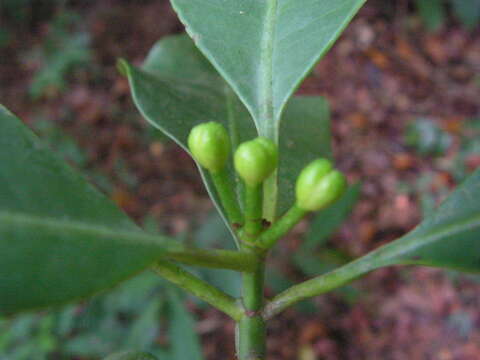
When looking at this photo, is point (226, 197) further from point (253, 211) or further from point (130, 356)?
point (130, 356)

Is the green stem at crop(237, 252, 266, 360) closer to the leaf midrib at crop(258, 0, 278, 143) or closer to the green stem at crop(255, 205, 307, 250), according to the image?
the green stem at crop(255, 205, 307, 250)

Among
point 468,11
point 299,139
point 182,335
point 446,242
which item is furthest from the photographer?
point 468,11

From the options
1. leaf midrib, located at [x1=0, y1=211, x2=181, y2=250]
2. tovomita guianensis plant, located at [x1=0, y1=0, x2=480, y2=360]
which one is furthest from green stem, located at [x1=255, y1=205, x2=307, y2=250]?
leaf midrib, located at [x1=0, y1=211, x2=181, y2=250]

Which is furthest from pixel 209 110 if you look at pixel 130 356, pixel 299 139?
pixel 130 356

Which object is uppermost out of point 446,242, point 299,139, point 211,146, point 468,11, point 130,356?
point 468,11

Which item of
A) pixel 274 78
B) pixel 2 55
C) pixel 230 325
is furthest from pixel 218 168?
pixel 2 55

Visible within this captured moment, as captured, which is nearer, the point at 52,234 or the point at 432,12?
the point at 52,234

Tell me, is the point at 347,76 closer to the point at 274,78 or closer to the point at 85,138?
Answer: the point at 85,138
